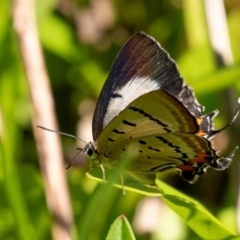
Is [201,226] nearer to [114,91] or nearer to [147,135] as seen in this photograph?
[147,135]

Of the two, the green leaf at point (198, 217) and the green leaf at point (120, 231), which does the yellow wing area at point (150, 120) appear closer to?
the green leaf at point (198, 217)

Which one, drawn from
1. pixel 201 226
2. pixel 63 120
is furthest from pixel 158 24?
pixel 201 226

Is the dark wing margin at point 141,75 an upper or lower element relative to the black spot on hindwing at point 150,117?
upper

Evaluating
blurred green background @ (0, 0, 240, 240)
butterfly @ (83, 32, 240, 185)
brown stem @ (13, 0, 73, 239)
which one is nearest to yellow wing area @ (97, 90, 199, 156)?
butterfly @ (83, 32, 240, 185)

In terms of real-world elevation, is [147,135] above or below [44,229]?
above

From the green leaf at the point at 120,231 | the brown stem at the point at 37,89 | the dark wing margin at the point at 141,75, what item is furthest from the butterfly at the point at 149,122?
the green leaf at the point at 120,231

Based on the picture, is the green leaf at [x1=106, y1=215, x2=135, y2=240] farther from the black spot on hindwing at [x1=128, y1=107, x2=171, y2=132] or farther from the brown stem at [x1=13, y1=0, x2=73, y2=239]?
the brown stem at [x1=13, y1=0, x2=73, y2=239]
